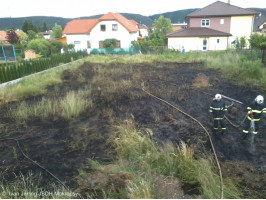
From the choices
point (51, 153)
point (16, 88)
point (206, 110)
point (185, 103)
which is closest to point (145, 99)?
point (185, 103)

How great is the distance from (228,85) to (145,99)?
14.2ft

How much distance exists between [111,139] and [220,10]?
32.7 m

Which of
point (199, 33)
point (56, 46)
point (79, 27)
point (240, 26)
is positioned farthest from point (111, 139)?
point (79, 27)

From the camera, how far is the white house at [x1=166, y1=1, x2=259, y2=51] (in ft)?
96.8

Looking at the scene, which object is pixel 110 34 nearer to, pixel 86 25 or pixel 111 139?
pixel 86 25

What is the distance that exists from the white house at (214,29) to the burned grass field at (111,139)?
22404 millimetres

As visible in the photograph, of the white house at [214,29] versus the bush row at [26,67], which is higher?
the white house at [214,29]

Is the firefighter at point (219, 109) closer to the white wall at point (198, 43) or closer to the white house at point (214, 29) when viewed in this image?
the white house at point (214, 29)

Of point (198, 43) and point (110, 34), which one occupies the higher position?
point (110, 34)

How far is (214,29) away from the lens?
1235 inches

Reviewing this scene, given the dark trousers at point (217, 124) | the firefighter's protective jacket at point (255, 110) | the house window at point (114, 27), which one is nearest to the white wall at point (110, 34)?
the house window at point (114, 27)

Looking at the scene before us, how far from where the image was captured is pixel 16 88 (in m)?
9.27

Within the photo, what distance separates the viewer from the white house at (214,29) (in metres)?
29.5

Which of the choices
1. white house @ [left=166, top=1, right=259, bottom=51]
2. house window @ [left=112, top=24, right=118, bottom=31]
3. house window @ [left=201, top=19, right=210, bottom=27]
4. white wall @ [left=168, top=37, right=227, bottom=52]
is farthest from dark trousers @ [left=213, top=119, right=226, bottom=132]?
house window @ [left=112, top=24, right=118, bottom=31]
